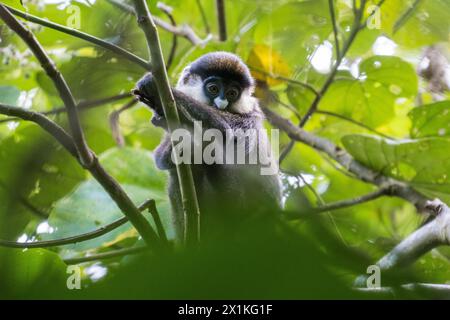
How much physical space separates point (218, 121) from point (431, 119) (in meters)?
1.77

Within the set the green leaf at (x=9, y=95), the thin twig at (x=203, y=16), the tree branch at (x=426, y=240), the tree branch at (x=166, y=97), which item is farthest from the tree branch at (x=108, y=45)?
the thin twig at (x=203, y=16)

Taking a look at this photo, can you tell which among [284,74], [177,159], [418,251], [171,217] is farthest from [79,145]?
[284,74]

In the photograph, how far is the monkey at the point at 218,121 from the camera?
3.32 m

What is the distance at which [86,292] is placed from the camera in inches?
24.0

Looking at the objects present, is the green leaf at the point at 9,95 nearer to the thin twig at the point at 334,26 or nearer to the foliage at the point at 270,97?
the foliage at the point at 270,97

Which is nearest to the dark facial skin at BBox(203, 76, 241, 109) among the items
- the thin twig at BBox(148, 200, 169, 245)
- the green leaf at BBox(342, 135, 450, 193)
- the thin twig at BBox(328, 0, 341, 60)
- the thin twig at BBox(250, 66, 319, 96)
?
the thin twig at BBox(250, 66, 319, 96)

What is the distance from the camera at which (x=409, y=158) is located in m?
4.26

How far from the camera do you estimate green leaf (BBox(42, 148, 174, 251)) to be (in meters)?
3.90

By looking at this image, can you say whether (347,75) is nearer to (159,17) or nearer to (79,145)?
(159,17)

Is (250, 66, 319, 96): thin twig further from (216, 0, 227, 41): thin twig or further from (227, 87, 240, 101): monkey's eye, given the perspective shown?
(216, 0, 227, 41): thin twig

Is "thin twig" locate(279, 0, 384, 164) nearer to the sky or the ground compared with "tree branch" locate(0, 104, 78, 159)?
nearer to the sky

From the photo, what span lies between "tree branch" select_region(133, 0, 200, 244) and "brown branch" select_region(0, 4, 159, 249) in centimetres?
18

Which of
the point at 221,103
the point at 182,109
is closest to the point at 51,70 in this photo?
the point at 182,109

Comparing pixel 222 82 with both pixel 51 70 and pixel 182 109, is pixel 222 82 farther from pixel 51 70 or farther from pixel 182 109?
pixel 51 70
